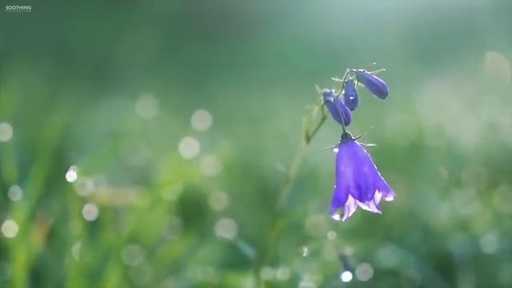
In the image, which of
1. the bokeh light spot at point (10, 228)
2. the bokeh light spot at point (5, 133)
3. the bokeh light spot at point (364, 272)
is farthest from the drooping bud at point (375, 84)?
the bokeh light spot at point (5, 133)

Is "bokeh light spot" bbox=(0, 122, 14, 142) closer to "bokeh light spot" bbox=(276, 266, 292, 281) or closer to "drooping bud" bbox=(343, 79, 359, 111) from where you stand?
"bokeh light spot" bbox=(276, 266, 292, 281)

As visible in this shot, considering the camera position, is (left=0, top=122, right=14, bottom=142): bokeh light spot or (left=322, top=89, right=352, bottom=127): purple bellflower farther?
(left=0, top=122, right=14, bottom=142): bokeh light spot

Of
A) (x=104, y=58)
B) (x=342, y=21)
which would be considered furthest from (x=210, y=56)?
(x=342, y=21)

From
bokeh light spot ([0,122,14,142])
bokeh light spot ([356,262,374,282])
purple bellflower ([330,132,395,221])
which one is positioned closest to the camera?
purple bellflower ([330,132,395,221])

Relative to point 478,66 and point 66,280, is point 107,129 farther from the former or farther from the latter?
point 478,66

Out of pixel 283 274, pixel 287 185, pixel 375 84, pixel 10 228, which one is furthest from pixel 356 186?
pixel 10 228

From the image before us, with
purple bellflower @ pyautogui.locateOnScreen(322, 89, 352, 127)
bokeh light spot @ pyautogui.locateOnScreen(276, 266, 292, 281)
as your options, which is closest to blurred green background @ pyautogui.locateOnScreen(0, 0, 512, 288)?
bokeh light spot @ pyautogui.locateOnScreen(276, 266, 292, 281)
